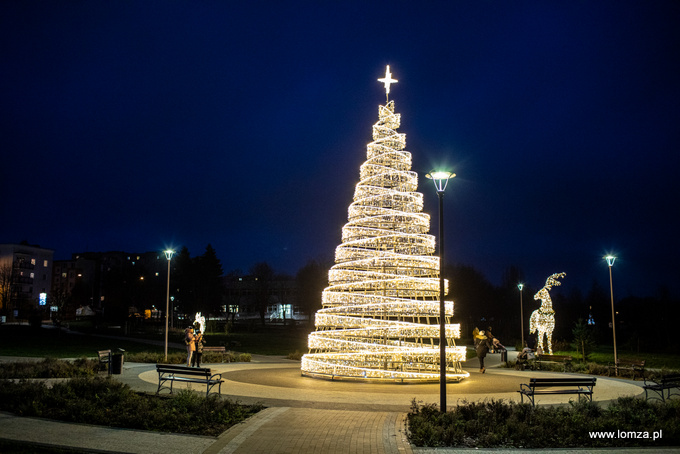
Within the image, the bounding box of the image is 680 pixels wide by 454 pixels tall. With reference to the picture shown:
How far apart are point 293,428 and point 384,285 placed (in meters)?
11.4

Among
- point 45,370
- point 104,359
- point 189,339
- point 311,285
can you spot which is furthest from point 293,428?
point 311,285

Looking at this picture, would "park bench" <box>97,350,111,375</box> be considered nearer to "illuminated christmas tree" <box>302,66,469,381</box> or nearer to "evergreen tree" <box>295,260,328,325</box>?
"illuminated christmas tree" <box>302,66,469,381</box>

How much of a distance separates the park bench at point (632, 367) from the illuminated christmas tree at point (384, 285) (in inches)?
331

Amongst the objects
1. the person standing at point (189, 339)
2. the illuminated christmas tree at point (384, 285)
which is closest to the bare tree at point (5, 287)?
the person standing at point (189, 339)

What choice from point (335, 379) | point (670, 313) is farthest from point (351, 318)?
point (670, 313)

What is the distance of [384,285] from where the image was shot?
22.2m

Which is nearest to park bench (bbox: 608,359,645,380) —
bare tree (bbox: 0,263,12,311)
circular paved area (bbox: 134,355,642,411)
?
circular paved area (bbox: 134,355,642,411)

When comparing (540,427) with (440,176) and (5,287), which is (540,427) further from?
(5,287)

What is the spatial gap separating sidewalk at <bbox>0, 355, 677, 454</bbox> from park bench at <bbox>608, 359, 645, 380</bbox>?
6286 millimetres

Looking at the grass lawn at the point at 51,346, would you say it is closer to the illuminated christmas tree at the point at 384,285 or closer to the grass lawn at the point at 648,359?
the illuminated christmas tree at the point at 384,285

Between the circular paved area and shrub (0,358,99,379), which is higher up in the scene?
shrub (0,358,99,379)

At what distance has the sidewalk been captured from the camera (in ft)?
32.1

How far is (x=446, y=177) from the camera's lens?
13789mm

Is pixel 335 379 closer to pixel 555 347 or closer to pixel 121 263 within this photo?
pixel 555 347
